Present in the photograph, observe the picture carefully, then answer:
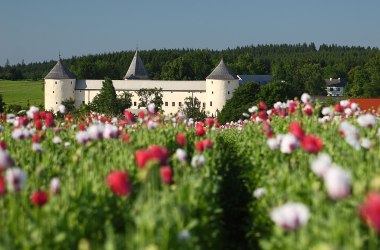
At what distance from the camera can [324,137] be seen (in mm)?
7926

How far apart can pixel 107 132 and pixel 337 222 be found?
9.36 feet

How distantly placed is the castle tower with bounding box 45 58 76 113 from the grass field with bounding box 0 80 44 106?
8.87 meters

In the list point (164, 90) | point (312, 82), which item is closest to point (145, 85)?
point (164, 90)

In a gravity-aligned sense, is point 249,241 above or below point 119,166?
below

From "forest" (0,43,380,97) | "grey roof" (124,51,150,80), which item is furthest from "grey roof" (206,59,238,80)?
"grey roof" (124,51,150,80)

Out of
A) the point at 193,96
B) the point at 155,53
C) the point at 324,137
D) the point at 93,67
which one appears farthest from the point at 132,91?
the point at 324,137

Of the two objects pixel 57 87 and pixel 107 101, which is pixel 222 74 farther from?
pixel 57 87

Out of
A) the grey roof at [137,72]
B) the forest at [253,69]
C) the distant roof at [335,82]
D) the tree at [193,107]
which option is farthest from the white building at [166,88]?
the distant roof at [335,82]

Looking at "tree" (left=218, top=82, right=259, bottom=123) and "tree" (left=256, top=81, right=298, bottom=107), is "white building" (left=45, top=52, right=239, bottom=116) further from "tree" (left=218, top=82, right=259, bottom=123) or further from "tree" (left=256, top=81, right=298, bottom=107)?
"tree" (left=256, top=81, right=298, bottom=107)

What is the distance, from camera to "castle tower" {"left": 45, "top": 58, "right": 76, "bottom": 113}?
3489 inches

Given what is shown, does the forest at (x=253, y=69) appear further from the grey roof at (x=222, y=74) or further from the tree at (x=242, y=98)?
the tree at (x=242, y=98)

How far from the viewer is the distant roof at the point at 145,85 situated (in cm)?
8879

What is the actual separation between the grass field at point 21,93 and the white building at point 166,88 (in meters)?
9.99

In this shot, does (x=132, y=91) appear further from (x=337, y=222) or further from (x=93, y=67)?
(x=337, y=222)
